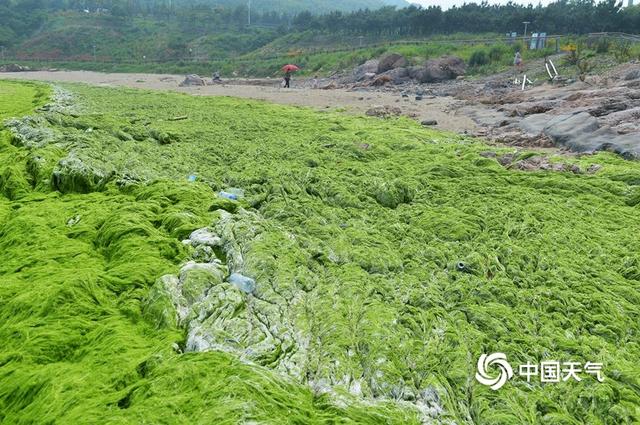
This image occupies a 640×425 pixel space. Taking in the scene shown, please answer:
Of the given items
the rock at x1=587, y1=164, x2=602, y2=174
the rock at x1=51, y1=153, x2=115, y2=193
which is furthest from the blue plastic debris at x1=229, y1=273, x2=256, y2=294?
the rock at x1=587, y1=164, x2=602, y2=174

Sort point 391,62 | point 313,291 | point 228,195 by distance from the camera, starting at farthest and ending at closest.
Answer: point 391,62 → point 228,195 → point 313,291

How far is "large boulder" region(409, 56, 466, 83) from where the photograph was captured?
79.4 feet

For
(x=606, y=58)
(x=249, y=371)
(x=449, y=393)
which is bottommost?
(x=449, y=393)

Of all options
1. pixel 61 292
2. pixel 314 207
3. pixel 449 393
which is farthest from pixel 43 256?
pixel 449 393

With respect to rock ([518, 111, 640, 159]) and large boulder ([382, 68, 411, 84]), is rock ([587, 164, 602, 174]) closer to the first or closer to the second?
rock ([518, 111, 640, 159])

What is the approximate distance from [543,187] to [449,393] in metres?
4.26

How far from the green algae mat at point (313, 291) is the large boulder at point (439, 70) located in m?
18.8

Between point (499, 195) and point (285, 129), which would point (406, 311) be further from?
point (285, 129)

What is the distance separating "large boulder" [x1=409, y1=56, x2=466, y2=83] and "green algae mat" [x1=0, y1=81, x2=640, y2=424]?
18.8m

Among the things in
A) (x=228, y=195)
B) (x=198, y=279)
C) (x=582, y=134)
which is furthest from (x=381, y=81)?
(x=198, y=279)

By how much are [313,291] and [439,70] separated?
23544 mm

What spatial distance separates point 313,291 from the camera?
3480 mm

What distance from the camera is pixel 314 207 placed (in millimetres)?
5184

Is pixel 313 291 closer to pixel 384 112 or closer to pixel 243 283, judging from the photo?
pixel 243 283
